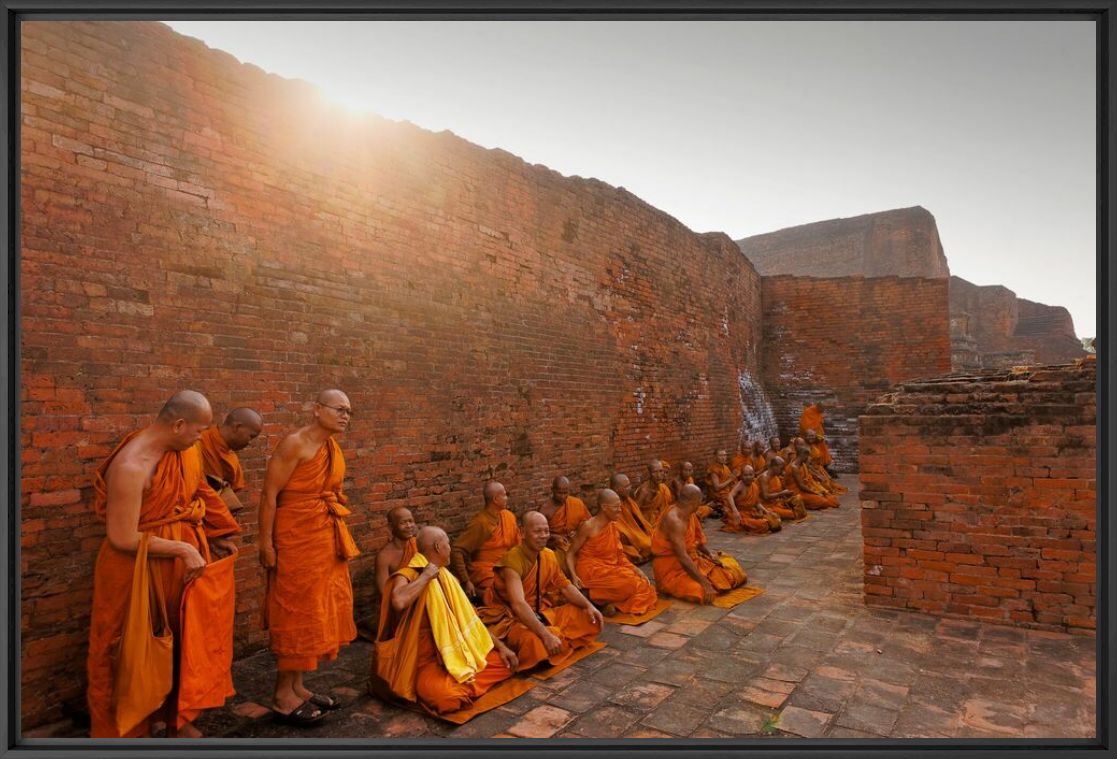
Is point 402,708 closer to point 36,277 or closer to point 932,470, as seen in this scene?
point 36,277

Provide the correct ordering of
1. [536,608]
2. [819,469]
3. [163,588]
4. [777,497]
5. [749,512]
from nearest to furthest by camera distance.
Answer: [163,588] < [536,608] < [749,512] < [777,497] < [819,469]

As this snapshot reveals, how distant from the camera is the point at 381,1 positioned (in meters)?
2.50

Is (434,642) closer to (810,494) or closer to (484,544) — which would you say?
(484,544)

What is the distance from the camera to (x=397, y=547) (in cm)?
451

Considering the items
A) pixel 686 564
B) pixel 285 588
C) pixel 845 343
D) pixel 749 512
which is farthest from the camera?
pixel 845 343

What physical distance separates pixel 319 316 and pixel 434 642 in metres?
2.94

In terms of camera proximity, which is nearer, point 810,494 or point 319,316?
point 319,316

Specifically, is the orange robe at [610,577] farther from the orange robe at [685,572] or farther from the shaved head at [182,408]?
the shaved head at [182,408]

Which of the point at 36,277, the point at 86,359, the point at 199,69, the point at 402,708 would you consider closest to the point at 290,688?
the point at 402,708

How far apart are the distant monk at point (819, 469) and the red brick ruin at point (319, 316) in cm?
447

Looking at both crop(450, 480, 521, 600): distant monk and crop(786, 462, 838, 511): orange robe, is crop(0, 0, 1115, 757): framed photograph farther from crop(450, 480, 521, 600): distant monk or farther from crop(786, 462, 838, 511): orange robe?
crop(786, 462, 838, 511): orange robe

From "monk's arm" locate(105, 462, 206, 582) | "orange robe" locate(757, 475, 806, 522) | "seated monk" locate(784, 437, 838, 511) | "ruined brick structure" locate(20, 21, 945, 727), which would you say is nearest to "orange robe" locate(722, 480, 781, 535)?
"orange robe" locate(757, 475, 806, 522)

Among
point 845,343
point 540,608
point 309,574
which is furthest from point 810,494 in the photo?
point 309,574

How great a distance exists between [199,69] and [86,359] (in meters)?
2.35
